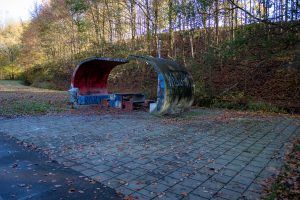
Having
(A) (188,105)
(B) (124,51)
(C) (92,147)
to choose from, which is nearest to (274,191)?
(C) (92,147)

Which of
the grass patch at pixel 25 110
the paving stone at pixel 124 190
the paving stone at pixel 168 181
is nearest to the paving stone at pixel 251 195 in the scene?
the paving stone at pixel 168 181

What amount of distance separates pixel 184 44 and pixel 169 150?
1872 centimetres

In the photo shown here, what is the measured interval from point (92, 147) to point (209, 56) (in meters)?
8.86

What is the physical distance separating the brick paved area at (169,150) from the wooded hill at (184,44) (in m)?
2.15

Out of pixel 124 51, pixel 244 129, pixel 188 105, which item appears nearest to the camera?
pixel 244 129

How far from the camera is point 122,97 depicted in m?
14.6

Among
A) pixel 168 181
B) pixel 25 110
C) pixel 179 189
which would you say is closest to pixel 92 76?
pixel 25 110

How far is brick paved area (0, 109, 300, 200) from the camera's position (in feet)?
15.5

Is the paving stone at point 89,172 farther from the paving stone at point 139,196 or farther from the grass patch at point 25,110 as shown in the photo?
the grass patch at point 25,110

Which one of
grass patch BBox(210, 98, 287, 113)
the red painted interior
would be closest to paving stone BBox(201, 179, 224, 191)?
grass patch BBox(210, 98, 287, 113)

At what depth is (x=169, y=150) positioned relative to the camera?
6777 mm

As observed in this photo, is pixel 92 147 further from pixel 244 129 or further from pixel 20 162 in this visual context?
pixel 244 129

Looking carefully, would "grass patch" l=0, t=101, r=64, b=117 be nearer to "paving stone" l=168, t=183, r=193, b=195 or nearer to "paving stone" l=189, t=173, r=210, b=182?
"paving stone" l=189, t=173, r=210, b=182

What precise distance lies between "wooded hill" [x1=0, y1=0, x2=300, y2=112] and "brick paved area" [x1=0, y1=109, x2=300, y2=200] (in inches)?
84.8
